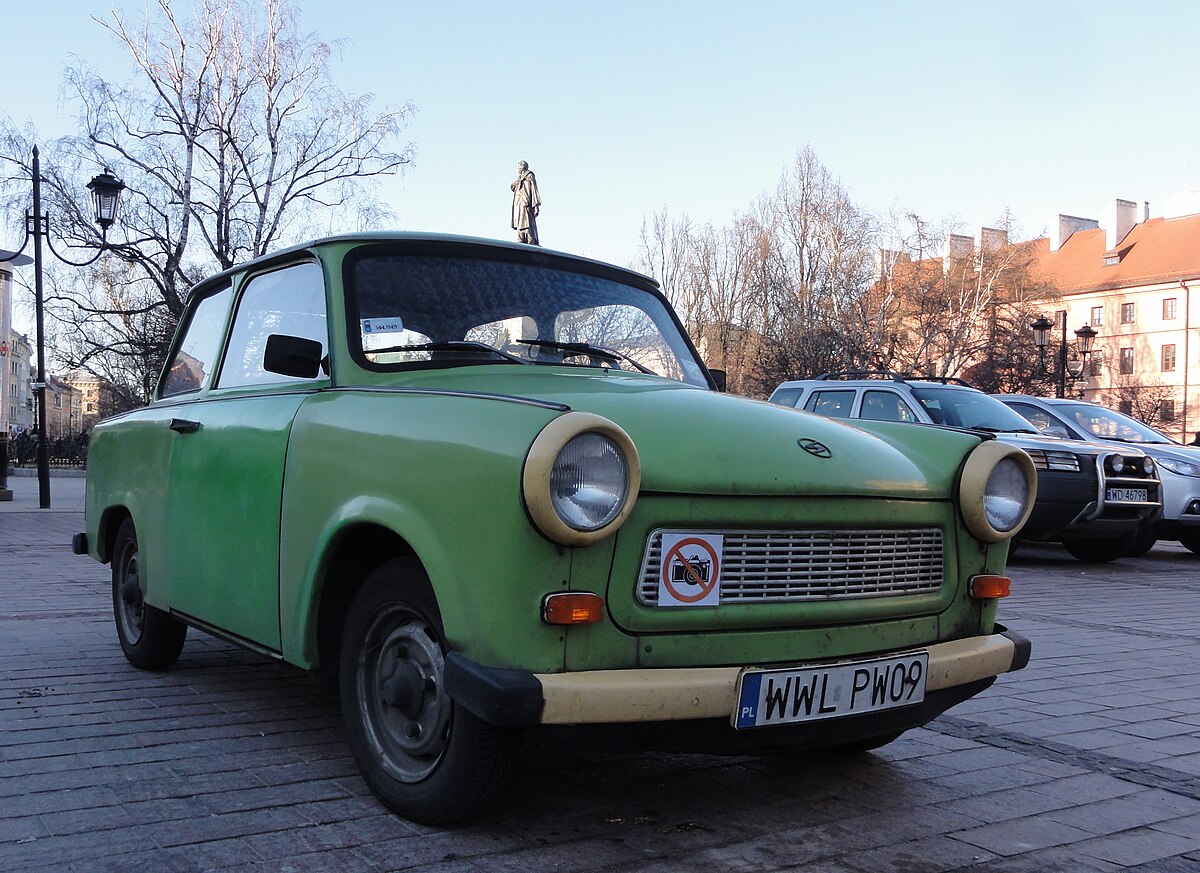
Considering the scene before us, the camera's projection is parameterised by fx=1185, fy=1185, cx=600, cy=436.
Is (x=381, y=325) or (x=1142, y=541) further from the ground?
(x=381, y=325)

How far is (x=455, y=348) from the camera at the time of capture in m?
3.96

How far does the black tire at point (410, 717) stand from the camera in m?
2.97

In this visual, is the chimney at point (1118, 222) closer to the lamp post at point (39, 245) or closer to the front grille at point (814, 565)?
the lamp post at point (39, 245)

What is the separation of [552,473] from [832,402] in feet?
32.3

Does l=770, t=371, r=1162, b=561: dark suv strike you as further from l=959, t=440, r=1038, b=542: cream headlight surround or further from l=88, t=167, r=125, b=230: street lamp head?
l=88, t=167, r=125, b=230: street lamp head

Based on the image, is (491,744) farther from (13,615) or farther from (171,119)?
(171,119)

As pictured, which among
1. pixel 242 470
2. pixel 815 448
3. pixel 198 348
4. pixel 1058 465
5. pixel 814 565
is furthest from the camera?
pixel 1058 465

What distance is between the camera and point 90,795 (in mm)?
3424

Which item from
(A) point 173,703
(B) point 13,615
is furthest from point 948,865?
(B) point 13,615

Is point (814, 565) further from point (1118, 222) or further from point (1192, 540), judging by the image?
point (1118, 222)

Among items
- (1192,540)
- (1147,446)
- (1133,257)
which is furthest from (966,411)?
(1133,257)

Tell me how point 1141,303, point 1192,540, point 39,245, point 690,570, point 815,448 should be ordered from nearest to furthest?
point 690,570 → point 815,448 → point 1192,540 → point 39,245 → point 1141,303

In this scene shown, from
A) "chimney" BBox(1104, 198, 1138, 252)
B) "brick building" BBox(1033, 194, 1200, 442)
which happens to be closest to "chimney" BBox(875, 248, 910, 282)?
"brick building" BBox(1033, 194, 1200, 442)

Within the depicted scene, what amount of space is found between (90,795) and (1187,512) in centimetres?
1172
